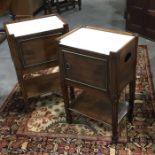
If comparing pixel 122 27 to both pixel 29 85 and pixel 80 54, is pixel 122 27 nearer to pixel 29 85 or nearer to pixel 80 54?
pixel 29 85

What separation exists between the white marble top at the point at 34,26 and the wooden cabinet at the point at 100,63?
263 millimetres

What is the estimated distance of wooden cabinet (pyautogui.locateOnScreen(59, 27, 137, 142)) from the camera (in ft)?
4.85

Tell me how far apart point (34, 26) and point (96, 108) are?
76cm

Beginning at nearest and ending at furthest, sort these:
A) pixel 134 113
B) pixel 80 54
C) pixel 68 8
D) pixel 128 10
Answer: pixel 80 54
pixel 134 113
pixel 128 10
pixel 68 8

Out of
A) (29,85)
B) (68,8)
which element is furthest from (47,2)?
(29,85)

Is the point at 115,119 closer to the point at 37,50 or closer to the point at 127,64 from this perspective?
the point at 127,64

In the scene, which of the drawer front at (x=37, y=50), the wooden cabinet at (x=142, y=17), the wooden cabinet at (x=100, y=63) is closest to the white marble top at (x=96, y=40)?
the wooden cabinet at (x=100, y=63)

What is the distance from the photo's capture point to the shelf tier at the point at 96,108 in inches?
70.6

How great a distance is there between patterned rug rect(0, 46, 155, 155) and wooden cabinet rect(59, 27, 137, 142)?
132mm

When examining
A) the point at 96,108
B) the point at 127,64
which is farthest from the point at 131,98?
the point at 127,64

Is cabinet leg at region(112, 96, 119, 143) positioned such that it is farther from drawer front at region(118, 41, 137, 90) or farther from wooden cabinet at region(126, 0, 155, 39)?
wooden cabinet at region(126, 0, 155, 39)

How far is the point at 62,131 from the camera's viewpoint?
6.30 ft

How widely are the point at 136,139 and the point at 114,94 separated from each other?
0.46 meters

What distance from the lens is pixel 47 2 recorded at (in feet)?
13.1
